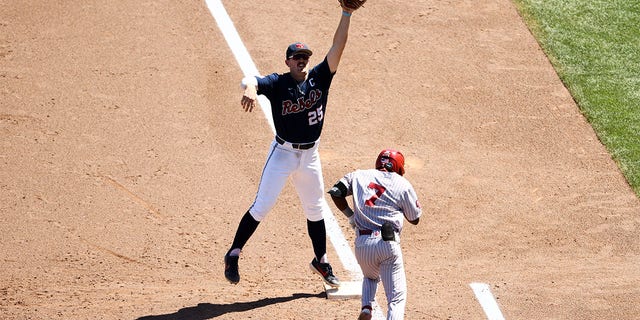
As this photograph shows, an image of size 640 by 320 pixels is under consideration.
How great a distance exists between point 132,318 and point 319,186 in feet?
6.35

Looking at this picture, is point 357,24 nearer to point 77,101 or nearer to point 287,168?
point 77,101

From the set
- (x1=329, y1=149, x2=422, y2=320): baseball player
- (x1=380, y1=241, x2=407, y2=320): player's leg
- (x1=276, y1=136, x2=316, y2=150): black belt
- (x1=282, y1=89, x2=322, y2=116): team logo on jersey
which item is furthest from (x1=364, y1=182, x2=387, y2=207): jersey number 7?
(x1=282, y1=89, x2=322, y2=116): team logo on jersey

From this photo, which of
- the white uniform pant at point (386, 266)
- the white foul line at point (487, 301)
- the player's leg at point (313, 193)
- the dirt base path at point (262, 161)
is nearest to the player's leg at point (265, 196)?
the player's leg at point (313, 193)

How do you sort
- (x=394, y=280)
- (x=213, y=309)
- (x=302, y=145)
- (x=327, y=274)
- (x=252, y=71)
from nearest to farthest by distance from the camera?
(x=394, y=280), (x=302, y=145), (x=213, y=309), (x=327, y=274), (x=252, y=71)

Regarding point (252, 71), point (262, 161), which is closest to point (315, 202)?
point (262, 161)

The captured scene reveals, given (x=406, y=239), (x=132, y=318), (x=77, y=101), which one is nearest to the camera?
(x=132, y=318)

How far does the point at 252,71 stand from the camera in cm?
1155

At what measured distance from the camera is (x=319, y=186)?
844 centimetres

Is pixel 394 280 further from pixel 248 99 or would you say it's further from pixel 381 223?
pixel 248 99

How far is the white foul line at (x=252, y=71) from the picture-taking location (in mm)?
9164

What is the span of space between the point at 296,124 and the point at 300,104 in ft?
0.57

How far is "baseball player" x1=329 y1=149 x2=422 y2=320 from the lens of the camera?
759 cm

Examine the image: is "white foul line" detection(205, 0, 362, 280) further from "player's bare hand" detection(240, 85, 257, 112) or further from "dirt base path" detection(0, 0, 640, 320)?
"player's bare hand" detection(240, 85, 257, 112)

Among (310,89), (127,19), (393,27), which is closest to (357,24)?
(393,27)
